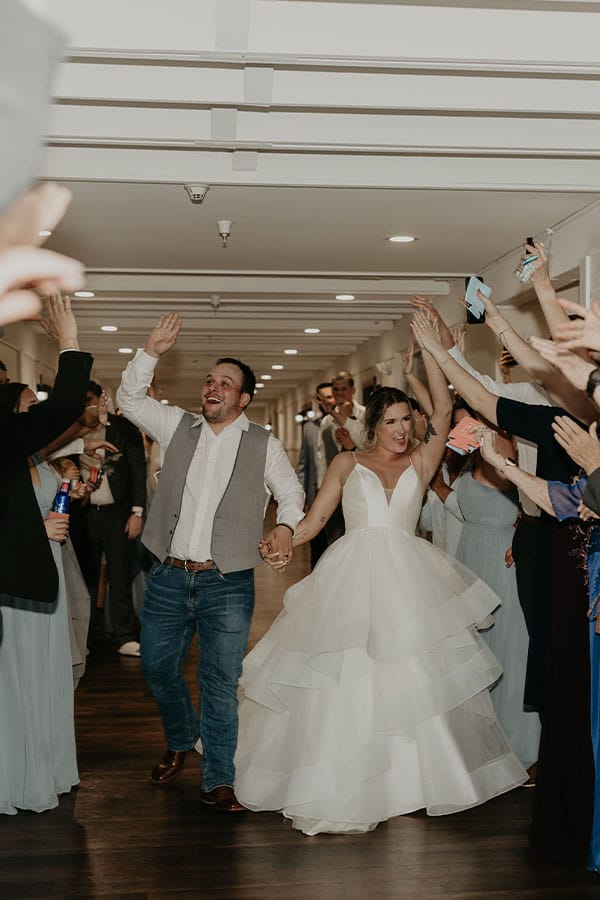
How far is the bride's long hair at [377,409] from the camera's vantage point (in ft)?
14.3

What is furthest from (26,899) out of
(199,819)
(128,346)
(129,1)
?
(128,346)

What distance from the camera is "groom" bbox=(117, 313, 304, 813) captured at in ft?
13.0

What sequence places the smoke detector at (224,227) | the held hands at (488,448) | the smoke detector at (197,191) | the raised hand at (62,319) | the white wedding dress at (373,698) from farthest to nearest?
the smoke detector at (224,227) → the smoke detector at (197,191) → the white wedding dress at (373,698) → the held hands at (488,448) → the raised hand at (62,319)

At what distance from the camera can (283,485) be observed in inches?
162

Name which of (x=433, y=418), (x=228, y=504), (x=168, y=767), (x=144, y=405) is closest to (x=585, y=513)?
(x=433, y=418)

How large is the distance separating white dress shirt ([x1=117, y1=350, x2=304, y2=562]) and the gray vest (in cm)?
3

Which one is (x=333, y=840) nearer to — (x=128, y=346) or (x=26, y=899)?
(x=26, y=899)

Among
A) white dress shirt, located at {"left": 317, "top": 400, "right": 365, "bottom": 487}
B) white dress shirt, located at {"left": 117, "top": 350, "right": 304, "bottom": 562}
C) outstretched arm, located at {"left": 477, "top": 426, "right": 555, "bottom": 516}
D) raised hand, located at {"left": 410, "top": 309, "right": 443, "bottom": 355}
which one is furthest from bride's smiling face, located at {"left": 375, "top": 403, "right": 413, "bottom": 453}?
white dress shirt, located at {"left": 317, "top": 400, "right": 365, "bottom": 487}

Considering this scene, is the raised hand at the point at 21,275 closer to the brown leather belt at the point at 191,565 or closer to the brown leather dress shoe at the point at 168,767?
the brown leather belt at the point at 191,565

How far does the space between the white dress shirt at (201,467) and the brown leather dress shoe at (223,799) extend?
2.99ft

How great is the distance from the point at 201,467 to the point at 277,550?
0.49m

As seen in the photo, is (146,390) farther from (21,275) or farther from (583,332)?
(21,275)

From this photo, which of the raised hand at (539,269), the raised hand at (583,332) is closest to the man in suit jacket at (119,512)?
the raised hand at (539,269)

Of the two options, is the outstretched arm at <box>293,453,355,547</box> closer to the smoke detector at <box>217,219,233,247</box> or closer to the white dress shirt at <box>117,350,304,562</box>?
the white dress shirt at <box>117,350,304,562</box>
